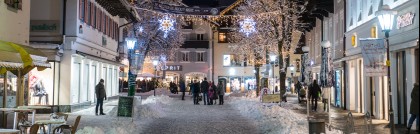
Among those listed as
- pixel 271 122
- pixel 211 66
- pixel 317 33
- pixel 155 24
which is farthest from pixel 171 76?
pixel 271 122

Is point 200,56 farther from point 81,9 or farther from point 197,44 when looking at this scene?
point 81,9

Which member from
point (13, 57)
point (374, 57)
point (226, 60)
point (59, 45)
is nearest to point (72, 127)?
point (13, 57)

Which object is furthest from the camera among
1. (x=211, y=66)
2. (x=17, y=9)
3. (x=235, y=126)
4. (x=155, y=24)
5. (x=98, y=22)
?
(x=211, y=66)

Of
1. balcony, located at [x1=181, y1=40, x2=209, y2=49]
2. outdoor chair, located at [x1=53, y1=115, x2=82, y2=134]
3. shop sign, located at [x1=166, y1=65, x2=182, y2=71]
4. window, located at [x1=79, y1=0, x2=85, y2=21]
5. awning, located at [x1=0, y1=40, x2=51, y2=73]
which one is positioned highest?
balcony, located at [x1=181, y1=40, x2=209, y2=49]

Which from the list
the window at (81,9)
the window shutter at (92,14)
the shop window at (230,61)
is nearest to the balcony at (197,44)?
the shop window at (230,61)

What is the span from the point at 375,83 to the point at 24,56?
1411 centimetres

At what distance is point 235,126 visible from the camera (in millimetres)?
17812

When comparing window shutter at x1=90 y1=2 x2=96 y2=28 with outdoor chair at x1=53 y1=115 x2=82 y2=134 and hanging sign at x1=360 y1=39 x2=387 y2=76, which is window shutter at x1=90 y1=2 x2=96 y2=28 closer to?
outdoor chair at x1=53 y1=115 x2=82 y2=134

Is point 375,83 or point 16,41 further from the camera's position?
point 375,83

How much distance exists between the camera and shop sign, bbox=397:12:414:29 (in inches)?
607

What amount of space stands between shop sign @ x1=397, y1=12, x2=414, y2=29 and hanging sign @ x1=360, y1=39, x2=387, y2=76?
2.23 metres

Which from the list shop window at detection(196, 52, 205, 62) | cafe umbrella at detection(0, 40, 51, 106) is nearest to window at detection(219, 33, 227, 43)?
shop window at detection(196, 52, 205, 62)

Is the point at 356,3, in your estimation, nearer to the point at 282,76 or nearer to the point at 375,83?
the point at 375,83

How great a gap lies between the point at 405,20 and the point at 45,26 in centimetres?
1574
